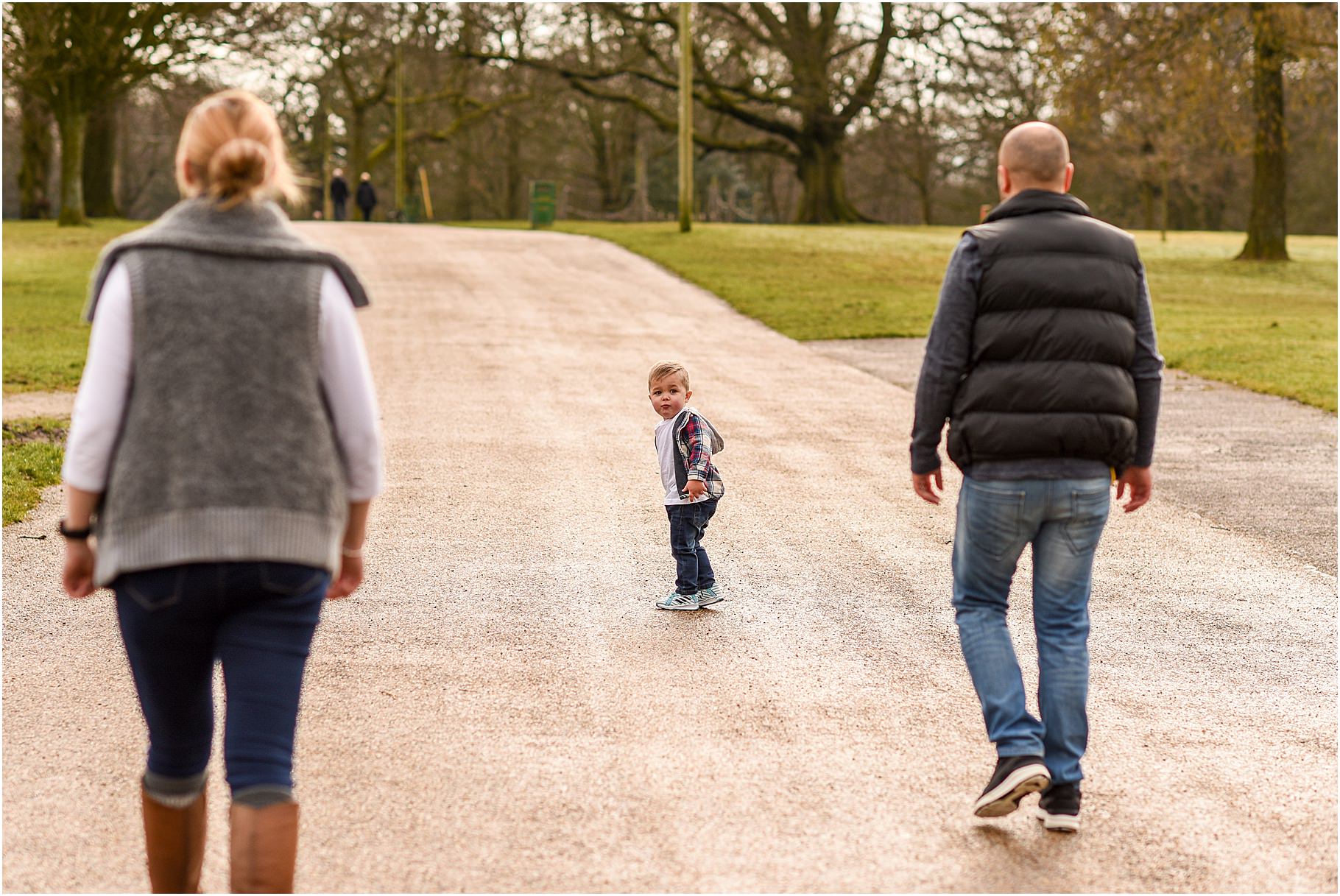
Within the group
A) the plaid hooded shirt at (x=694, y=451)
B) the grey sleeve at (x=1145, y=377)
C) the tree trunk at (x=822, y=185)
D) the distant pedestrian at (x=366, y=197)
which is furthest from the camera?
the tree trunk at (x=822, y=185)

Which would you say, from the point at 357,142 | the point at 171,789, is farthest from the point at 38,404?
the point at 357,142

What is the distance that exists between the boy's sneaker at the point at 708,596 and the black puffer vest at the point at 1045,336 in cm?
249

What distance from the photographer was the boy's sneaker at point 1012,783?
11.7 ft

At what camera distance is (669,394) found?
5.72 m

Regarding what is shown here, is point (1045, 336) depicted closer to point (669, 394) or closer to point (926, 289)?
point (669, 394)

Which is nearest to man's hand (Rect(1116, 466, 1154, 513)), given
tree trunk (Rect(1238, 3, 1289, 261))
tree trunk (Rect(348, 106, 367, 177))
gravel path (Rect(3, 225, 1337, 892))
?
gravel path (Rect(3, 225, 1337, 892))

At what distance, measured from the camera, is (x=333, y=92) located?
4941cm

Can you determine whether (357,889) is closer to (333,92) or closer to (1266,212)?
(1266,212)

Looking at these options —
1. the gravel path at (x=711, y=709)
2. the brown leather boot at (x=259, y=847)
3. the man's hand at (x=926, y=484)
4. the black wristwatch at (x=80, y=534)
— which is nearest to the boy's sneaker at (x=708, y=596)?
the gravel path at (x=711, y=709)

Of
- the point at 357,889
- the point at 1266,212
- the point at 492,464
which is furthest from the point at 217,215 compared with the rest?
the point at 1266,212

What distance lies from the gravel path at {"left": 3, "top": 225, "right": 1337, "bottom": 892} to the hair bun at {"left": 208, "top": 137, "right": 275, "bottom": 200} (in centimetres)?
170

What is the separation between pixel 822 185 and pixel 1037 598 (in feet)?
136

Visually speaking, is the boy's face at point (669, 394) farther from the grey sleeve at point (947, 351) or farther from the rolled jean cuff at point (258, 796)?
the rolled jean cuff at point (258, 796)

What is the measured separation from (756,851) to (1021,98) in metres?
35.9
